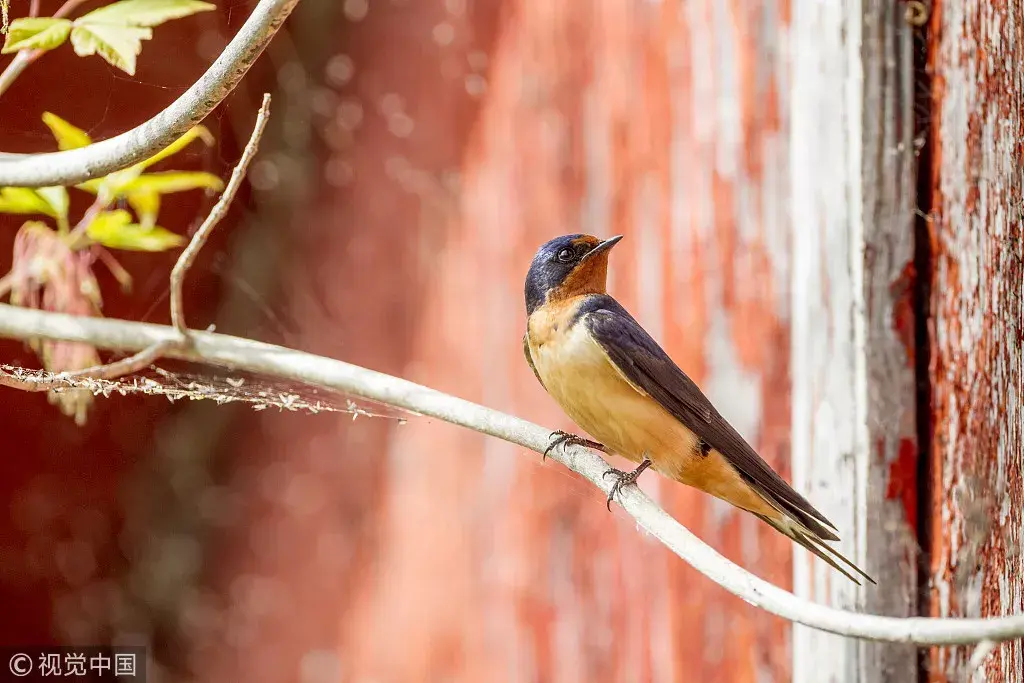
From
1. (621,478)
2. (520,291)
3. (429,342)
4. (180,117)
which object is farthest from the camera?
(429,342)

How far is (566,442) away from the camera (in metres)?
0.69

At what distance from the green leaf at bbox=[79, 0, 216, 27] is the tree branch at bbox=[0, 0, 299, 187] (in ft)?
0.38

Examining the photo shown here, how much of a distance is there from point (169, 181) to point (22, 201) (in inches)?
4.8

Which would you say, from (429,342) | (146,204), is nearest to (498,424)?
(146,204)

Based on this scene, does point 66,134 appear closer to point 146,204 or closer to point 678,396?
point 146,204

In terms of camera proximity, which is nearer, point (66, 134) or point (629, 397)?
point (629, 397)

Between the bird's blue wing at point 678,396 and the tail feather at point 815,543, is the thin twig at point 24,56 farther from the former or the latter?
the tail feather at point 815,543

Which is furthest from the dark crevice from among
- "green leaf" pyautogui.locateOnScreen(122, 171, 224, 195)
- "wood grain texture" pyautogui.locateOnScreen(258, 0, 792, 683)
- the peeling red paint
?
"green leaf" pyautogui.locateOnScreen(122, 171, 224, 195)

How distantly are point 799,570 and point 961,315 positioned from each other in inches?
9.8

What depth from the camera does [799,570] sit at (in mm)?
729

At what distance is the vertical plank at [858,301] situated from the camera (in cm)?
63

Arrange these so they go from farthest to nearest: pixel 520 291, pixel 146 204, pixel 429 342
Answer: pixel 429 342 < pixel 520 291 < pixel 146 204

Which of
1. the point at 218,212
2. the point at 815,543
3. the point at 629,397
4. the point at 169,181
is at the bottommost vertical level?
the point at 815,543

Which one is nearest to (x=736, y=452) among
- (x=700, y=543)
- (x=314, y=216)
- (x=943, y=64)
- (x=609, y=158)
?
(x=700, y=543)
